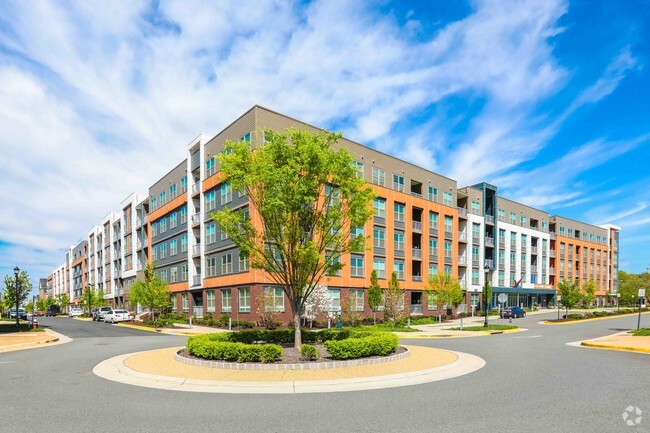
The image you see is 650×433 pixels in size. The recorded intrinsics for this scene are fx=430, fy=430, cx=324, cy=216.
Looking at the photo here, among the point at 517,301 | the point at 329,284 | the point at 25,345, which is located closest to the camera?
the point at 25,345

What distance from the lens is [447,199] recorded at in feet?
182

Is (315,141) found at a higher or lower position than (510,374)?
higher

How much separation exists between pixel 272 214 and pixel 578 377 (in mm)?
11233

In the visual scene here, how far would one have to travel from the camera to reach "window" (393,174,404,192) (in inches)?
1891

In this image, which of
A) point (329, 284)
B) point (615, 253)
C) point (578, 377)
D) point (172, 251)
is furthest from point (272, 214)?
point (615, 253)

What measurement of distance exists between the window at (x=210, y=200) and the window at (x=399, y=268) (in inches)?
798

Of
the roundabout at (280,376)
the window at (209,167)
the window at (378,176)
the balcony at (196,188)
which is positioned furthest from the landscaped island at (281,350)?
the balcony at (196,188)

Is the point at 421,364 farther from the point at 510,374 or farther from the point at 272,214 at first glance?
the point at 272,214

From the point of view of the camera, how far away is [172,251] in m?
52.2

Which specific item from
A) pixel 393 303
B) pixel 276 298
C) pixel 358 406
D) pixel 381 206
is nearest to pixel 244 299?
pixel 276 298

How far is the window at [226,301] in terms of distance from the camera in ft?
128

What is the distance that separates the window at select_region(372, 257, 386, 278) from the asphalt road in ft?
101

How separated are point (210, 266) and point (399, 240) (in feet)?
67.6

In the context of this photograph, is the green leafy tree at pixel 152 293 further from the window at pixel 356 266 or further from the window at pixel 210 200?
the window at pixel 356 266
